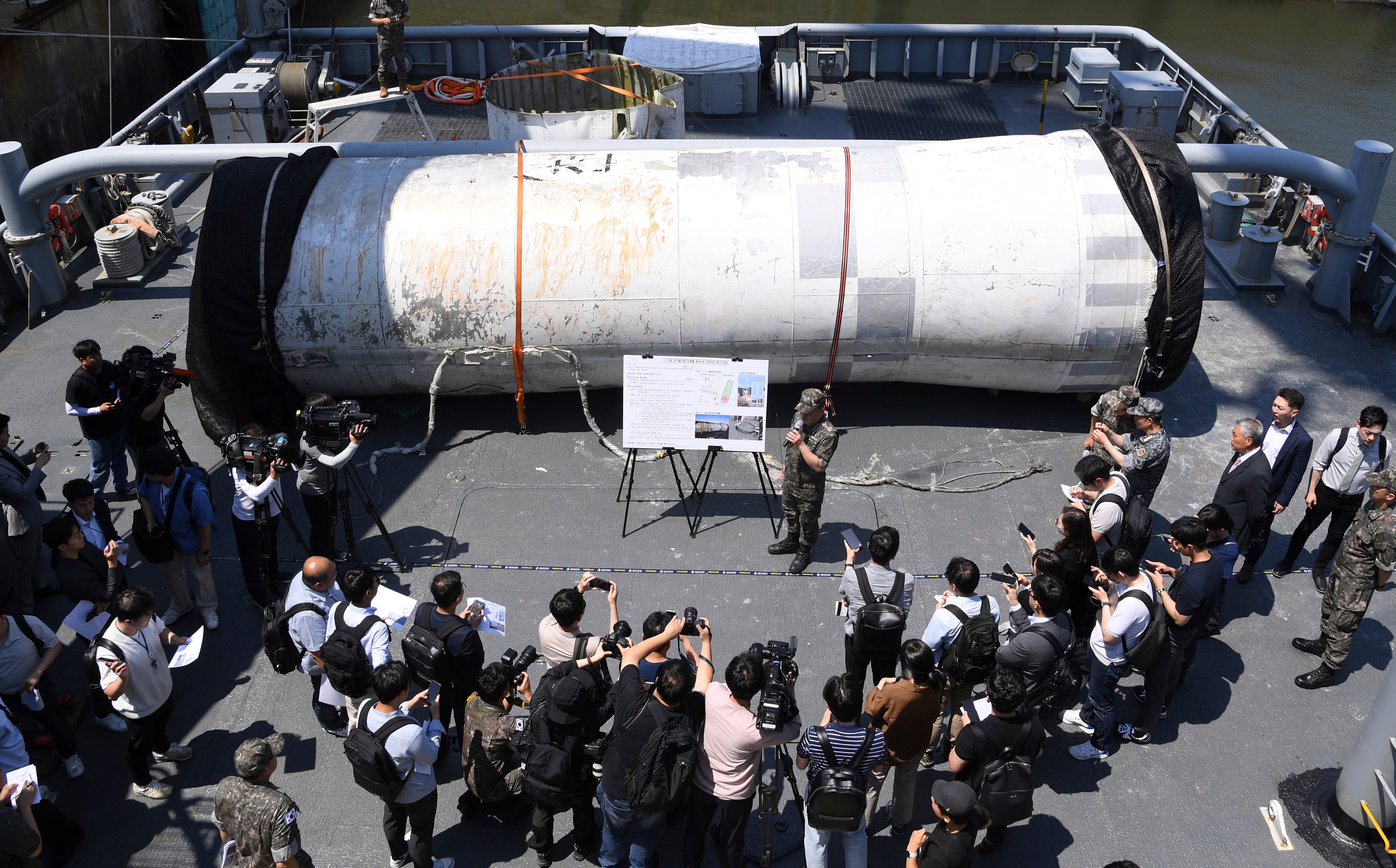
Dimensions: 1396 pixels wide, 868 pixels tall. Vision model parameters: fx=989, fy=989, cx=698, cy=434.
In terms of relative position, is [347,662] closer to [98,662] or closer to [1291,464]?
[98,662]

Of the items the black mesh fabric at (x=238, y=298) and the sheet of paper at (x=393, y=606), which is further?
the black mesh fabric at (x=238, y=298)

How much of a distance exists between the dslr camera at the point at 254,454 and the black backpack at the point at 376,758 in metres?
2.74

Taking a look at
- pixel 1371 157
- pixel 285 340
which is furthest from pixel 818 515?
pixel 1371 157

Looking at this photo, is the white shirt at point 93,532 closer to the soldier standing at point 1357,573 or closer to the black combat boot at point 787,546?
the black combat boot at point 787,546

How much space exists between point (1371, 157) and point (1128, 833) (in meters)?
8.74

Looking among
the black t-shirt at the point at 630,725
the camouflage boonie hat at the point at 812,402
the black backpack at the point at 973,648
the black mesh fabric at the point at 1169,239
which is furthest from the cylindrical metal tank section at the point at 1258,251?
the black t-shirt at the point at 630,725

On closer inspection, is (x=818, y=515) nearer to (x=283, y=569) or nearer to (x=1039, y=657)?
(x=1039, y=657)

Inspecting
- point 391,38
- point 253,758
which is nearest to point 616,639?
point 253,758

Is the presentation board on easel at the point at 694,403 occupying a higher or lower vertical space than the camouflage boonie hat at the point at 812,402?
lower

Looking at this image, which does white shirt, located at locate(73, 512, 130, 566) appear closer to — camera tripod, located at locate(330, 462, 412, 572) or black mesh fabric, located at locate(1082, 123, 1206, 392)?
camera tripod, located at locate(330, 462, 412, 572)

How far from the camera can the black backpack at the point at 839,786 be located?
5.27 metres

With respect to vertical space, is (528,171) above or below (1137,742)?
above

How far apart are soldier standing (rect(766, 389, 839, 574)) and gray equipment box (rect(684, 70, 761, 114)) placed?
893cm

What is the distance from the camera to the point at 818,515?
27.1ft
